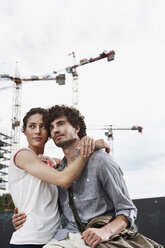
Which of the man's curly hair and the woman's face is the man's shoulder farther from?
the woman's face

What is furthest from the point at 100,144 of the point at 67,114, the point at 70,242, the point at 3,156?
the point at 3,156

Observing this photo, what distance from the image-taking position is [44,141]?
123 inches

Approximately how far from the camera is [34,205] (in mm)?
2619

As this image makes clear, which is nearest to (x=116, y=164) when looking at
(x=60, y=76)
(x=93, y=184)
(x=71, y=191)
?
(x=93, y=184)

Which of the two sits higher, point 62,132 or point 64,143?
point 62,132

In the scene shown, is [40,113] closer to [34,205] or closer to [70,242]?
[34,205]

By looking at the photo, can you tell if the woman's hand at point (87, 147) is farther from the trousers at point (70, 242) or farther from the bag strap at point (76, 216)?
the trousers at point (70, 242)

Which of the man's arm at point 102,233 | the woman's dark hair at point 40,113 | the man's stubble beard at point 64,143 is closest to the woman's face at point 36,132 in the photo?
the woman's dark hair at point 40,113

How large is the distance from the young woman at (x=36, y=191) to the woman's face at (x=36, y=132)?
0.26 m

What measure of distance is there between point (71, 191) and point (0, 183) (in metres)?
66.8

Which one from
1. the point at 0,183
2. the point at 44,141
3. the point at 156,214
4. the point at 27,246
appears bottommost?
the point at 0,183

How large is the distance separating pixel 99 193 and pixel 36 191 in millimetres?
591

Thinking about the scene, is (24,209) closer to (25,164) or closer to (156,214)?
(25,164)

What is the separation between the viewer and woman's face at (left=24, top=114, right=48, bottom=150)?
9.95 ft
